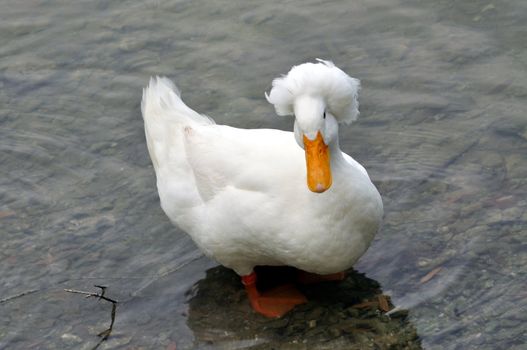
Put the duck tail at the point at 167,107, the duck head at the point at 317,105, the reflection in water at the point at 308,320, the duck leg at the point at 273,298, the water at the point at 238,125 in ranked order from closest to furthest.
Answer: the duck head at the point at 317,105 → the reflection in water at the point at 308,320 → the water at the point at 238,125 → the duck leg at the point at 273,298 → the duck tail at the point at 167,107

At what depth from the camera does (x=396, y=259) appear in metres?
5.59

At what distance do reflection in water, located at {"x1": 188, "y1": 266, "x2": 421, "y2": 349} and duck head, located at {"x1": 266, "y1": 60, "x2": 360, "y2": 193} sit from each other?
1.03 m

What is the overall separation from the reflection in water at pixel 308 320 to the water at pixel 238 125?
0.04 ft

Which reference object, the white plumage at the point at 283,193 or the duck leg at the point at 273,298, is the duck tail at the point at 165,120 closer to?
the white plumage at the point at 283,193

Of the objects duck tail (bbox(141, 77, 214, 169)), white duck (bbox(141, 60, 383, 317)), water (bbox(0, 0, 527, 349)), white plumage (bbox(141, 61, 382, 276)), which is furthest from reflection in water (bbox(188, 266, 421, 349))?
duck tail (bbox(141, 77, 214, 169))

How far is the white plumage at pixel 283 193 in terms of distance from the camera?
4.48 m

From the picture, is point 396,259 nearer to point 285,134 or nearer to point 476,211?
point 476,211

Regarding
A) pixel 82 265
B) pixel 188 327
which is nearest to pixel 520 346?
pixel 188 327

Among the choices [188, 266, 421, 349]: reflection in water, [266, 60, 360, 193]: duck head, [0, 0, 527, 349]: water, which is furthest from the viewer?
[0, 0, 527, 349]: water

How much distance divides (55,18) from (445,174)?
4.27 metres

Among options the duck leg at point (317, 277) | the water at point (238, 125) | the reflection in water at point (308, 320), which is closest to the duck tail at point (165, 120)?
the water at point (238, 125)

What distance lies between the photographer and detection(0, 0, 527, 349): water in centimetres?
532

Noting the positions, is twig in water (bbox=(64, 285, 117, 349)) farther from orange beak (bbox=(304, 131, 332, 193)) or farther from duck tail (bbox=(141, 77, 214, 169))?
orange beak (bbox=(304, 131, 332, 193))

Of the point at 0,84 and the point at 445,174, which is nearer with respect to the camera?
the point at 445,174
